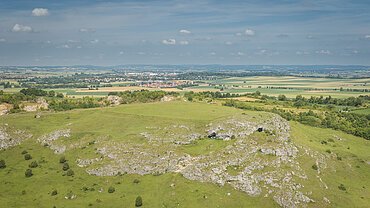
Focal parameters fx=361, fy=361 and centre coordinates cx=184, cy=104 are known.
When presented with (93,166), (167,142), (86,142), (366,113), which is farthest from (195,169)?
(366,113)

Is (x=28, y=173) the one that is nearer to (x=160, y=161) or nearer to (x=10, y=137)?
(x=10, y=137)

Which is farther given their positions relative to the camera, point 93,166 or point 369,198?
point 93,166

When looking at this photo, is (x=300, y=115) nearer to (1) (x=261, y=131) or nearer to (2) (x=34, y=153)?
(1) (x=261, y=131)

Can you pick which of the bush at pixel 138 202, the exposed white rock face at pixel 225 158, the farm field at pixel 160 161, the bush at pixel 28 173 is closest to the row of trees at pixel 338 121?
the farm field at pixel 160 161

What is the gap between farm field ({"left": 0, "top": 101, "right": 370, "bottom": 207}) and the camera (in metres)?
78.9

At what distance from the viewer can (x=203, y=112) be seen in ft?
417

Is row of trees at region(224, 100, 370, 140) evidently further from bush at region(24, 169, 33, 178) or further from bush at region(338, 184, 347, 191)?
bush at region(24, 169, 33, 178)

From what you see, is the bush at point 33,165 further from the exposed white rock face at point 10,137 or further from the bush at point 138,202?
the bush at point 138,202

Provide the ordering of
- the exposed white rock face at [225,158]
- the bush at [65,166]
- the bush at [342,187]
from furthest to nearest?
the bush at [65,166] < the bush at [342,187] < the exposed white rock face at [225,158]

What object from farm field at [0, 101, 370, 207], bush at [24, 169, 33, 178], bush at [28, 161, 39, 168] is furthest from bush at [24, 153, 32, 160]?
bush at [24, 169, 33, 178]

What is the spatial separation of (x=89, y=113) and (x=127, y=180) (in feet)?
165

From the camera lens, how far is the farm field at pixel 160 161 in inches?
3105

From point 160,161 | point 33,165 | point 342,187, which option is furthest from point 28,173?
point 342,187

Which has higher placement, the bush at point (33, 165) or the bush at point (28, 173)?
the bush at point (33, 165)
